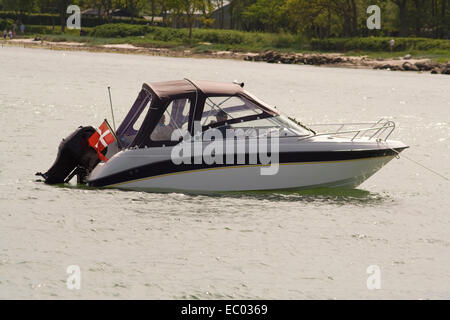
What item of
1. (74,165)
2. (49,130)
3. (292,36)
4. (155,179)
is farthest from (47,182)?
(292,36)

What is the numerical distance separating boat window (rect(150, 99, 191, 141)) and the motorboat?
0.05 feet

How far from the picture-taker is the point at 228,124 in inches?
496

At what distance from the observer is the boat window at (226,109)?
12.6 meters

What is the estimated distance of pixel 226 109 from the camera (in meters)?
12.6

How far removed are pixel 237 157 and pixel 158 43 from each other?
74.1m

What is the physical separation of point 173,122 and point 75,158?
1884mm

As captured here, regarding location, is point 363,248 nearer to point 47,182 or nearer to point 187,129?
point 187,129

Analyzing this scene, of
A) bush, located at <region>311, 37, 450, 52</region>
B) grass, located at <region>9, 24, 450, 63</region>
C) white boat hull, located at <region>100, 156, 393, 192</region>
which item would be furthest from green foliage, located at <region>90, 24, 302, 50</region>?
white boat hull, located at <region>100, 156, 393, 192</region>

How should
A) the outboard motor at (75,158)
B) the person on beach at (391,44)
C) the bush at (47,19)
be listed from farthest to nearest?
the bush at (47,19)
the person on beach at (391,44)
the outboard motor at (75,158)

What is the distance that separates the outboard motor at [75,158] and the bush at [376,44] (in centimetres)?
5899

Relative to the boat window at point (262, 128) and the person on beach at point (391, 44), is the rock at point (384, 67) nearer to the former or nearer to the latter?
the person on beach at point (391, 44)

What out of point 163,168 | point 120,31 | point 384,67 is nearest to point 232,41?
point 120,31

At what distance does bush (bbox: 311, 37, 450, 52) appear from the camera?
68431mm

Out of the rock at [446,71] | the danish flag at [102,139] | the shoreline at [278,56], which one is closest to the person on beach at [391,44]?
the shoreline at [278,56]
